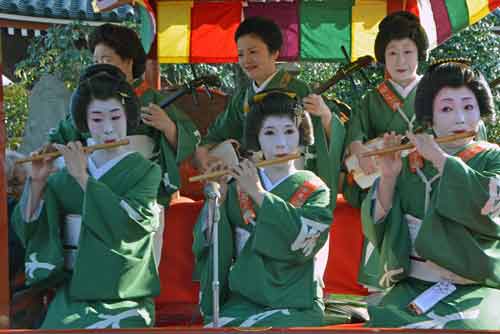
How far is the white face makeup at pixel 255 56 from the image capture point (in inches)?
204

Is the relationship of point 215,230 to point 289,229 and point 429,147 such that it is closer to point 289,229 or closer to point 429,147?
point 289,229

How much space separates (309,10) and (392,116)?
1.38 m

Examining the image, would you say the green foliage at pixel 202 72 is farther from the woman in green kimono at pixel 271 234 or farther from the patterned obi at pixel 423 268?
the patterned obi at pixel 423 268

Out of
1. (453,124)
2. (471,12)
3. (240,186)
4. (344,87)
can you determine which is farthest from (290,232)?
(344,87)

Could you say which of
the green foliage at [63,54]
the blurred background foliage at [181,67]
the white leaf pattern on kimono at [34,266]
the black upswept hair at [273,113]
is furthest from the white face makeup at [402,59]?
the green foliage at [63,54]

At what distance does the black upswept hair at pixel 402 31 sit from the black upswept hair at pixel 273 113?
977 millimetres

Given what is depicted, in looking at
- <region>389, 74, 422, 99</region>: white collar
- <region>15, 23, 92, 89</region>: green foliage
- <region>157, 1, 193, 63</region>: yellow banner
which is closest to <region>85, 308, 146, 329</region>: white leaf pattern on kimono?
<region>389, 74, 422, 99</region>: white collar

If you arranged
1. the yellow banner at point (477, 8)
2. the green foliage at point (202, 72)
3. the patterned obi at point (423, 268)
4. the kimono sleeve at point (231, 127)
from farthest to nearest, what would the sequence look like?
the green foliage at point (202, 72)
the yellow banner at point (477, 8)
the kimono sleeve at point (231, 127)
the patterned obi at point (423, 268)

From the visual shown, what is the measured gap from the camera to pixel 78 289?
421cm

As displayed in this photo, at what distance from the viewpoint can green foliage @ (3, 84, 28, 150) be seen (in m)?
10.4

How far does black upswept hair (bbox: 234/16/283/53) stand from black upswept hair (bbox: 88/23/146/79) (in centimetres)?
55

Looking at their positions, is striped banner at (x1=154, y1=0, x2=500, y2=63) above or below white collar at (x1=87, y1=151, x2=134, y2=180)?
above

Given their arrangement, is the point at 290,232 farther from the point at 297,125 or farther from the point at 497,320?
the point at 497,320

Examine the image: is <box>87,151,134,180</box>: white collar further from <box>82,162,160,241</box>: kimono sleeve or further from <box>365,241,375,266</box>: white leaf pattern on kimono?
<box>365,241,375,266</box>: white leaf pattern on kimono
